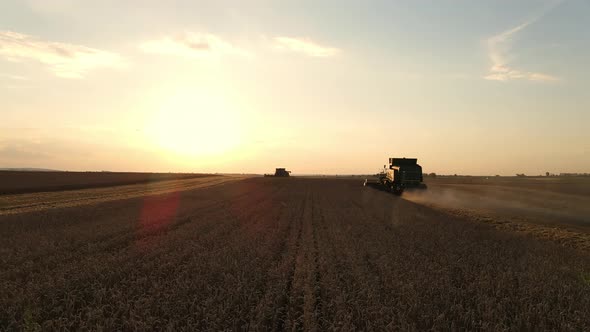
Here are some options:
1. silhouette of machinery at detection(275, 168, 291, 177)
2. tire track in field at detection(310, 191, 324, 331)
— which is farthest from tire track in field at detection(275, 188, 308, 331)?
silhouette of machinery at detection(275, 168, 291, 177)

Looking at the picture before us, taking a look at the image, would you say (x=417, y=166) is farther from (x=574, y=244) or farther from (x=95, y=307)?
(x=95, y=307)

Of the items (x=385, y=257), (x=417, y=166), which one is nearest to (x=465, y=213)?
(x=417, y=166)

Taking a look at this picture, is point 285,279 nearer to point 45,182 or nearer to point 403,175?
point 403,175

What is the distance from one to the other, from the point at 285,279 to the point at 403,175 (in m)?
29.8

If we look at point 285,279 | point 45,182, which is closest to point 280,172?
point 45,182

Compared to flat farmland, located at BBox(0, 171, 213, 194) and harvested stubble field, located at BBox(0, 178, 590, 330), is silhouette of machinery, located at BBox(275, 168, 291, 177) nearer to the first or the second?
flat farmland, located at BBox(0, 171, 213, 194)

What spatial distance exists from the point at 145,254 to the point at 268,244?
369cm

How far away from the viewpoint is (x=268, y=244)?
11.6 metres

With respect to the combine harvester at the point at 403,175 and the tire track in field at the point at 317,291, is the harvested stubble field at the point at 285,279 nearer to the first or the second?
the tire track in field at the point at 317,291

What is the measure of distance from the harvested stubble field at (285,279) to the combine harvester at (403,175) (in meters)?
21.1

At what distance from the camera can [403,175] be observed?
35625mm

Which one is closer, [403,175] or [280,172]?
[403,175]

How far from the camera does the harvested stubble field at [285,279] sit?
5.89m

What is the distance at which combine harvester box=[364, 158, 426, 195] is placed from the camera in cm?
3547
